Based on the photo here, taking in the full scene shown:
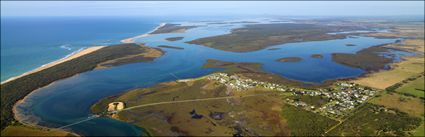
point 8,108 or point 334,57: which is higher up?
point 334,57

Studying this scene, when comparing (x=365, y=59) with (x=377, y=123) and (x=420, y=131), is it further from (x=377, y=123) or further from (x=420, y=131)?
(x=420, y=131)

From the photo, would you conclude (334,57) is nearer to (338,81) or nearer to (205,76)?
(338,81)

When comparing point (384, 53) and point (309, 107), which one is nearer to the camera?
point (309, 107)

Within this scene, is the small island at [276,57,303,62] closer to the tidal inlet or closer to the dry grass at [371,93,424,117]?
the tidal inlet

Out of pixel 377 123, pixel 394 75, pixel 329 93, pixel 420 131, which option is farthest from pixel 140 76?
pixel 394 75

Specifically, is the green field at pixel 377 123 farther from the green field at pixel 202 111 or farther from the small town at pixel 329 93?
the green field at pixel 202 111

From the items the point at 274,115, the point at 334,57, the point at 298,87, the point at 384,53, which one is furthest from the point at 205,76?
the point at 384,53

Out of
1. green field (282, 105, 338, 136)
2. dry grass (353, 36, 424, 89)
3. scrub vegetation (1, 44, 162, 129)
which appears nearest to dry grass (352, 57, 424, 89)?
dry grass (353, 36, 424, 89)
